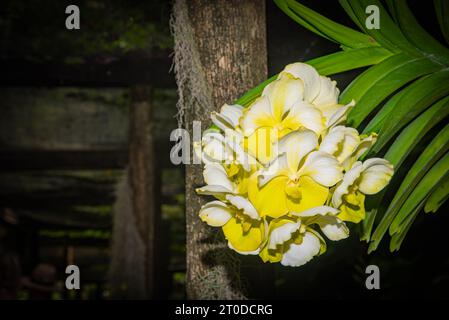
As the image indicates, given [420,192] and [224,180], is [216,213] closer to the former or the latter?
[224,180]

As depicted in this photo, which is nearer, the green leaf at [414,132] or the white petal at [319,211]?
the white petal at [319,211]

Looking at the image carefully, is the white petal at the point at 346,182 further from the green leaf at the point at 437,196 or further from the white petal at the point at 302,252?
the green leaf at the point at 437,196

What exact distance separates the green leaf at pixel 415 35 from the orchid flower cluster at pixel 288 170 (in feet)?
0.87

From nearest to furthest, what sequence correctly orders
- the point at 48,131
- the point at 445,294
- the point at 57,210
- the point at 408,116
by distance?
the point at 408,116, the point at 445,294, the point at 48,131, the point at 57,210

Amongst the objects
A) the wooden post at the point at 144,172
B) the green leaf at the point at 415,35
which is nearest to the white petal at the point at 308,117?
the green leaf at the point at 415,35

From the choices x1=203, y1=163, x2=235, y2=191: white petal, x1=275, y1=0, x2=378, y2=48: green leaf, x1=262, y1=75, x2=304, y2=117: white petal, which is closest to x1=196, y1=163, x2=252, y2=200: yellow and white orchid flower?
x1=203, y1=163, x2=235, y2=191: white petal

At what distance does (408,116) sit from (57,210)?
582 centimetres

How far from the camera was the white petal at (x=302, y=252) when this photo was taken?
69cm

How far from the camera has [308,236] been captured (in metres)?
0.70

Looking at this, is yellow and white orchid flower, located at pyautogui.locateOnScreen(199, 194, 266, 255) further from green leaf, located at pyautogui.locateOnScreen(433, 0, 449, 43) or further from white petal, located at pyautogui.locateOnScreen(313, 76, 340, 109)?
green leaf, located at pyautogui.locateOnScreen(433, 0, 449, 43)

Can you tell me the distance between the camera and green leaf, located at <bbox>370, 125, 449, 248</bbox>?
803 millimetres

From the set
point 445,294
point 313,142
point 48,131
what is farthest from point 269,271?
point 48,131

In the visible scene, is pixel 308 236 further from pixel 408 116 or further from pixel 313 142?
pixel 408 116
